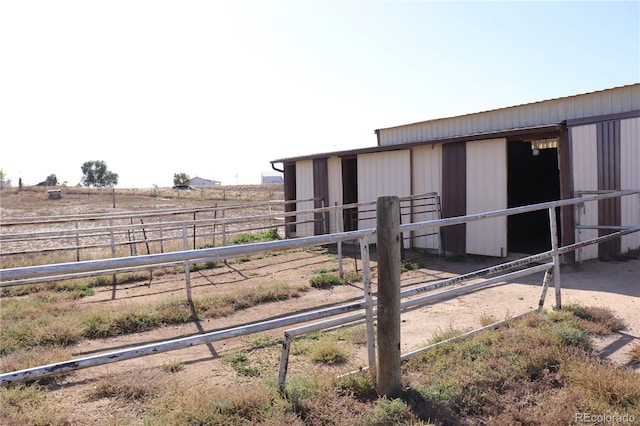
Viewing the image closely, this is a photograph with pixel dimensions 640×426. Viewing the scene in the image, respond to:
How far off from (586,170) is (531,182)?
628cm

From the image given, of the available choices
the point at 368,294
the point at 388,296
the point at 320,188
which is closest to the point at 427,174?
the point at 320,188

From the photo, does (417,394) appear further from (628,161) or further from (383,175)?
(383,175)

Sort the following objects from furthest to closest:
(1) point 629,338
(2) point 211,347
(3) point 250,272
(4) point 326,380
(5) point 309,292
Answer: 1. (3) point 250,272
2. (5) point 309,292
3. (2) point 211,347
4. (1) point 629,338
5. (4) point 326,380

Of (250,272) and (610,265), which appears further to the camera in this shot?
(250,272)

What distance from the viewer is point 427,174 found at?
35.5ft

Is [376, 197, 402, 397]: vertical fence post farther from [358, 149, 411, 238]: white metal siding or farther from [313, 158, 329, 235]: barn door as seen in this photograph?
[313, 158, 329, 235]: barn door

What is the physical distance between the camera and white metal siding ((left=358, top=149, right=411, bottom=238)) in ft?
37.1

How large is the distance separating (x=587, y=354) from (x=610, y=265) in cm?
498

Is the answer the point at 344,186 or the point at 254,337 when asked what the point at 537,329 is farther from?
the point at 344,186

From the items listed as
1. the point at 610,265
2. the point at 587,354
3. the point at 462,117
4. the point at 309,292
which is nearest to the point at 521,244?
the point at 610,265

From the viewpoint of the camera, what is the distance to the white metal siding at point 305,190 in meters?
14.2

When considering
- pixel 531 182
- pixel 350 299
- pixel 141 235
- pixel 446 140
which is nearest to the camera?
pixel 350 299

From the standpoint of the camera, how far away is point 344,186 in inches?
520

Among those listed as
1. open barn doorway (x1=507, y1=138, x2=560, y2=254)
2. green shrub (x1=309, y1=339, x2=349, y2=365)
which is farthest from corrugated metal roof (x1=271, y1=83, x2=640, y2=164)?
green shrub (x1=309, y1=339, x2=349, y2=365)
